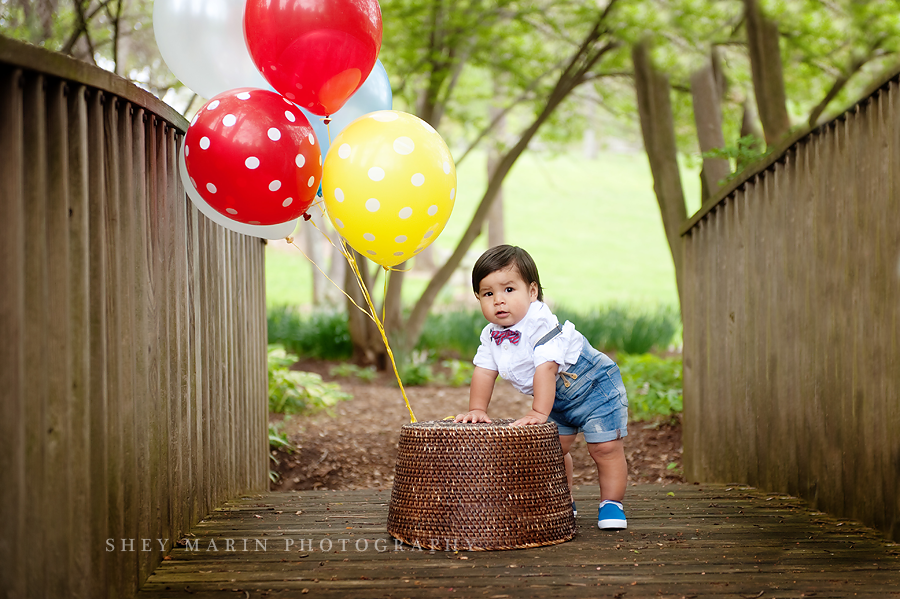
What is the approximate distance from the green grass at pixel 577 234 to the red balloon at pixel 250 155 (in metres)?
13.2

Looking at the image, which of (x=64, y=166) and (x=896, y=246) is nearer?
(x=64, y=166)

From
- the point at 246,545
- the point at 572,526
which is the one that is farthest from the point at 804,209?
the point at 246,545

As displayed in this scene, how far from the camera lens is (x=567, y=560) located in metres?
2.30

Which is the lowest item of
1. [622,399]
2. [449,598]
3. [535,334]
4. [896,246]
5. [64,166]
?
[449,598]

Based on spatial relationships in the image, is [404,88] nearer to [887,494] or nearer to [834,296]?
[834,296]

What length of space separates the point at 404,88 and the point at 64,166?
7262mm

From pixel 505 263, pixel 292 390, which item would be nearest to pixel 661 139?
pixel 292 390

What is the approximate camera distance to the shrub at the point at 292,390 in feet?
20.1

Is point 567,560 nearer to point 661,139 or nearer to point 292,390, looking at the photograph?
point 292,390

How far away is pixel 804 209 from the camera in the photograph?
3016 millimetres

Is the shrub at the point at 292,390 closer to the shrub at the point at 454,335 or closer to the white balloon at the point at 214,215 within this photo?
the white balloon at the point at 214,215

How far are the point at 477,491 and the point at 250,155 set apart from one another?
50.0 inches

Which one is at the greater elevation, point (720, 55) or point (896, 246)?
point (720, 55)

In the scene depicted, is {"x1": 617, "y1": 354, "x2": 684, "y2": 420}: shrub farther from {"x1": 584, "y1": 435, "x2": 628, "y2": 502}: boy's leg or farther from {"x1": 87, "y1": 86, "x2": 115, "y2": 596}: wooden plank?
{"x1": 87, "y1": 86, "x2": 115, "y2": 596}: wooden plank
